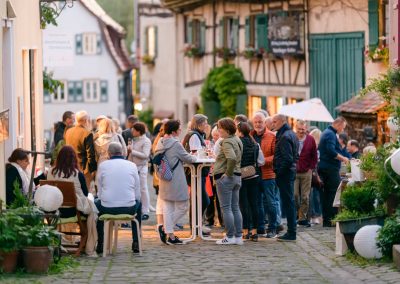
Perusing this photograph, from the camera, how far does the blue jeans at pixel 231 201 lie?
1844 cm

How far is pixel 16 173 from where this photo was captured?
1695 cm

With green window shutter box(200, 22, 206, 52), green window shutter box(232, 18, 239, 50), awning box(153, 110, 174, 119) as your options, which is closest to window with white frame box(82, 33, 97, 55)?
awning box(153, 110, 174, 119)

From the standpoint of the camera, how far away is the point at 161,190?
18859 mm

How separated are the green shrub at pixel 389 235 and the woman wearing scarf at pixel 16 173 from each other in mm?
4286

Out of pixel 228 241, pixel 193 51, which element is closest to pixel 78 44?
pixel 193 51

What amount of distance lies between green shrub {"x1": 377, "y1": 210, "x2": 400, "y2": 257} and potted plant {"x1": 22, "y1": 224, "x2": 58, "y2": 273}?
3580 millimetres

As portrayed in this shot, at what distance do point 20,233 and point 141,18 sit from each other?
135ft

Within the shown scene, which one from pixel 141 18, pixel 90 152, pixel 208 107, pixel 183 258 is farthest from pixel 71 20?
pixel 183 258

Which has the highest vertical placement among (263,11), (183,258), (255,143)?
(263,11)

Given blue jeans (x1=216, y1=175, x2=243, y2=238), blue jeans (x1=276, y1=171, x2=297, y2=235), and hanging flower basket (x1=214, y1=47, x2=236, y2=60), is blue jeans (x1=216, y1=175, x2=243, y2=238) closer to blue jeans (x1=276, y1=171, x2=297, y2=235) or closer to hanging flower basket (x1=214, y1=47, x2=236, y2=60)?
blue jeans (x1=276, y1=171, x2=297, y2=235)

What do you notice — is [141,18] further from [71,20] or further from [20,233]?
[20,233]

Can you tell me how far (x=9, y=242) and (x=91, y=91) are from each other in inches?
2474

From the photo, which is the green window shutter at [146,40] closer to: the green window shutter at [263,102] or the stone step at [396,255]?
the green window shutter at [263,102]

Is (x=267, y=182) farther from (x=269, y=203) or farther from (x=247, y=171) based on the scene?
(x=247, y=171)
